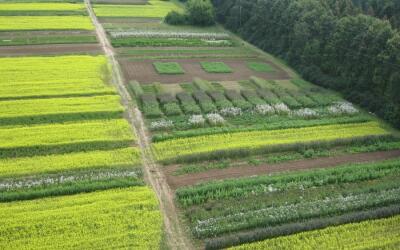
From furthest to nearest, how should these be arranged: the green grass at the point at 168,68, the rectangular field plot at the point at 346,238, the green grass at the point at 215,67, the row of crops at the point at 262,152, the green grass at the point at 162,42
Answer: the green grass at the point at 162,42, the green grass at the point at 215,67, the green grass at the point at 168,68, the row of crops at the point at 262,152, the rectangular field plot at the point at 346,238

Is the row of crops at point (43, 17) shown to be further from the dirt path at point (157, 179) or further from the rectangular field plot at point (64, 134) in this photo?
the rectangular field plot at point (64, 134)

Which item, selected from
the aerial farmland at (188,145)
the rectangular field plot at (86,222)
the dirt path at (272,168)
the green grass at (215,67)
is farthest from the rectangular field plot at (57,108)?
the green grass at (215,67)

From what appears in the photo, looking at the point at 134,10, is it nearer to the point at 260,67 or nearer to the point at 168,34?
the point at 168,34

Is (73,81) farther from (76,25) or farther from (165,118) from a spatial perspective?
(76,25)

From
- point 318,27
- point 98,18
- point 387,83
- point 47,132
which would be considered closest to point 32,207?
point 47,132

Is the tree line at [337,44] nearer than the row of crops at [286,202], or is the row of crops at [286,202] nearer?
the row of crops at [286,202]

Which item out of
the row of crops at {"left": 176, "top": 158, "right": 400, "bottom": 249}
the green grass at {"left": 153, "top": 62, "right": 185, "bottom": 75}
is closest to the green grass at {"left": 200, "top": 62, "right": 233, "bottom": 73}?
the green grass at {"left": 153, "top": 62, "right": 185, "bottom": 75}

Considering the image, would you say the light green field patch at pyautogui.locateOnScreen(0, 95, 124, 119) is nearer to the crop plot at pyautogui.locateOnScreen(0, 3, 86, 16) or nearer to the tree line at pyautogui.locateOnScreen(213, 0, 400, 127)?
the tree line at pyautogui.locateOnScreen(213, 0, 400, 127)

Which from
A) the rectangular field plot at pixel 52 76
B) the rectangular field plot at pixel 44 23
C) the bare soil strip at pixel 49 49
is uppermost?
the rectangular field plot at pixel 44 23
